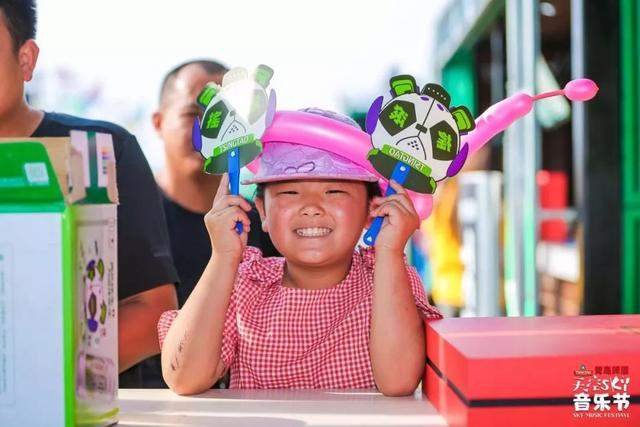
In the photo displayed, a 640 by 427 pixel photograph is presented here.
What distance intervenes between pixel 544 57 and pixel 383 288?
6.02m

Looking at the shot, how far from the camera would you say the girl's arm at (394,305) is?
3.77 feet

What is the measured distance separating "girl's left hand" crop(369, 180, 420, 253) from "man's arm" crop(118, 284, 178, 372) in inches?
22.5

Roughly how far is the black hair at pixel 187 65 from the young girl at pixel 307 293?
1.06 m

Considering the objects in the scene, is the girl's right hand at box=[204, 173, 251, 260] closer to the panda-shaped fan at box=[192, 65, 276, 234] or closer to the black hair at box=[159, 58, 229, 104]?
the panda-shaped fan at box=[192, 65, 276, 234]

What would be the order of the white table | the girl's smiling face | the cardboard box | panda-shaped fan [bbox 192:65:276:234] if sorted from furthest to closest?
the girl's smiling face
panda-shaped fan [bbox 192:65:276:234]
the white table
the cardboard box

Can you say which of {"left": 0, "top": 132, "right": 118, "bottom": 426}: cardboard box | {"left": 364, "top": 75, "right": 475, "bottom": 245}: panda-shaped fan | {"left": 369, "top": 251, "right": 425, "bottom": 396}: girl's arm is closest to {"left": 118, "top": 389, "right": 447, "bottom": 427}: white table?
{"left": 369, "top": 251, "right": 425, "bottom": 396}: girl's arm

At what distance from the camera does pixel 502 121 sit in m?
1.13

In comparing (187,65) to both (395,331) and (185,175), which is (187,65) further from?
(395,331)

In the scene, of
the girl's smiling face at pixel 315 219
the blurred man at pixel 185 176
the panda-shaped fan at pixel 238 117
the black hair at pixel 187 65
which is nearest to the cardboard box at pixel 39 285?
the panda-shaped fan at pixel 238 117

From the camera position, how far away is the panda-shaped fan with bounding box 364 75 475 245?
41.1 inches

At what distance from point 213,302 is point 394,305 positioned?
0.91 feet

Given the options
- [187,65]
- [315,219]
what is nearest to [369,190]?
[315,219]

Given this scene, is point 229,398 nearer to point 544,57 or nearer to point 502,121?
point 502,121

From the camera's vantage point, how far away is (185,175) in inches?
96.3
